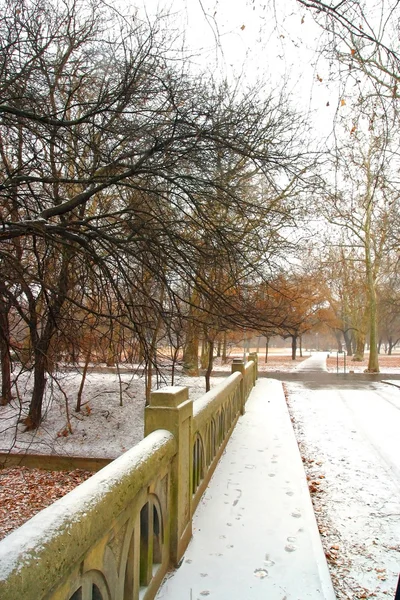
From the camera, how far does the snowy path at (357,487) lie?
3635 mm

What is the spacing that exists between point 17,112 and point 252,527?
4.46 meters

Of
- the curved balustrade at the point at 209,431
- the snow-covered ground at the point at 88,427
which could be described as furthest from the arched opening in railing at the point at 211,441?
the snow-covered ground at the point at 88,427

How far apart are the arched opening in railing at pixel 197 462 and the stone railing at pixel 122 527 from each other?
0.01 meters

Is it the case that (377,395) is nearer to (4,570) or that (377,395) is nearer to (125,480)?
(125,480)

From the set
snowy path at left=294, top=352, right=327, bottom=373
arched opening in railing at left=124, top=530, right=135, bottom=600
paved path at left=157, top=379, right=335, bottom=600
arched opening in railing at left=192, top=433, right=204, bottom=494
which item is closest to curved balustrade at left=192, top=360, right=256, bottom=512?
arched opening in railing at left=192, top=433, right=204, bottom=494

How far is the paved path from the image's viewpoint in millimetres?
3057

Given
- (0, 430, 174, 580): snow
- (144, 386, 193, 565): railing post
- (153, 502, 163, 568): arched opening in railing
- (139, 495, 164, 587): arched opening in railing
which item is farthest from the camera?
(144, 386, 193, 565): railing post

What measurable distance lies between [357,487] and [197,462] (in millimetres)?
2279

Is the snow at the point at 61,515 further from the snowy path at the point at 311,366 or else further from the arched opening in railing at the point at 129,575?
the snowy path at the point at 311,366

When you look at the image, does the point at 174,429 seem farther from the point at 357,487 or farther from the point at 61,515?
the point at 357,487

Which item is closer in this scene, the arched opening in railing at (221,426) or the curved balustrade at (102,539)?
the curved balustrade at (102,539)

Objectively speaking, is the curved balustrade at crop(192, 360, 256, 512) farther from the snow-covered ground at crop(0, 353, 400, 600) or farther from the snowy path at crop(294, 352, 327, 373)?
the snowy path at crop(294, 352, 327, 373)

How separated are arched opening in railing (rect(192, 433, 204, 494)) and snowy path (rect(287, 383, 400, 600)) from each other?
128cm

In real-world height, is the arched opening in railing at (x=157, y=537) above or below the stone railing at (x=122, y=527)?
below
